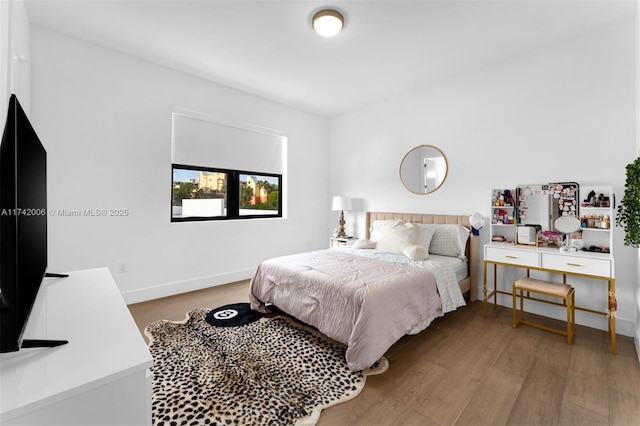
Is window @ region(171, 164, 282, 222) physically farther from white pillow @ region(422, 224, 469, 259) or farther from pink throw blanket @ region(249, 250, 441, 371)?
white pillow @ region(422, 224, 469, 259)

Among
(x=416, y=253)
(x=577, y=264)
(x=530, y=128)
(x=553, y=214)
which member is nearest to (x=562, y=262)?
(x=577, y=264)

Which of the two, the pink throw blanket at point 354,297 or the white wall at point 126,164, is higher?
the white wall at point 126,164

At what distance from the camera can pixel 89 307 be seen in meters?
1.34

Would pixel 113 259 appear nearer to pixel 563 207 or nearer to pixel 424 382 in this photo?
pixel 424 382

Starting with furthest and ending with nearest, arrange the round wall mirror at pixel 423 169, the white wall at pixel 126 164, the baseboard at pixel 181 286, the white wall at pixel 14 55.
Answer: the round wall mirror at pixel 423 169
the baseboard at pixel 181 286
the white wall at pixel 126 164
the white wall at pixel 14 55

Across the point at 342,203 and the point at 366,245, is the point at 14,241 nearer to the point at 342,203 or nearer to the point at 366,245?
the point at 366,245

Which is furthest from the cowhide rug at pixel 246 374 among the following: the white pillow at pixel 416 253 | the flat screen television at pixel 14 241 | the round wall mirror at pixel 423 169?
the round wall mirror at pixel 423 169

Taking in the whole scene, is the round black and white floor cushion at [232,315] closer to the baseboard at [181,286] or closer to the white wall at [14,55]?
the baseboard at [181,286]

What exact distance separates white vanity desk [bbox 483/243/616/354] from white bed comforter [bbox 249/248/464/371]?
1.87ft

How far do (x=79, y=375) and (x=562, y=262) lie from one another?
337 centimetres

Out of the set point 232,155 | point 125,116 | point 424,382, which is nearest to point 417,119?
point 232,155

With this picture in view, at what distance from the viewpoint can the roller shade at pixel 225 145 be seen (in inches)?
146

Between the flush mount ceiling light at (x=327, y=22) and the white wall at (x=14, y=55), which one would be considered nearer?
the white wall at (x=14, y=55)

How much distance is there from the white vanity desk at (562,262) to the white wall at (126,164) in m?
3.26
